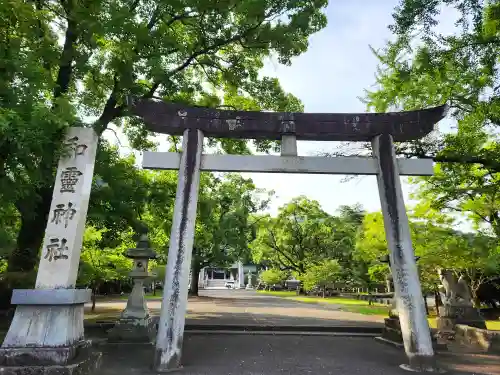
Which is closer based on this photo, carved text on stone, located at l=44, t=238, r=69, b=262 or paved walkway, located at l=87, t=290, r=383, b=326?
carved text on stone, located at l=44, t=238, r=69, b=262

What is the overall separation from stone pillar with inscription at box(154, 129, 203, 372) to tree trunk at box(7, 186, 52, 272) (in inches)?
189

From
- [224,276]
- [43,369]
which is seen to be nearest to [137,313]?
[43,369]

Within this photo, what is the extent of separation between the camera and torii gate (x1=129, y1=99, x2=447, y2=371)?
5695 mm

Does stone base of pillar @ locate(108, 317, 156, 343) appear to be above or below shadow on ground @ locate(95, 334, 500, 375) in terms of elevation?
above

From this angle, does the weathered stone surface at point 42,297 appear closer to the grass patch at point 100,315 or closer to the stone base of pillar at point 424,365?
the stone base of pillar at point 424,365

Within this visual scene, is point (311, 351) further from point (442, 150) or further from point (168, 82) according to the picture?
point (168, 82)

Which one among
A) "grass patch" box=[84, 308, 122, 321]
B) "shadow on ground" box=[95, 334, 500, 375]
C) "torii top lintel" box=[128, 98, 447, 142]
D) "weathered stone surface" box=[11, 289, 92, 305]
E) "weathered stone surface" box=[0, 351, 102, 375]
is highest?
"torii top lintel" box=[128, 98, 447, 142]

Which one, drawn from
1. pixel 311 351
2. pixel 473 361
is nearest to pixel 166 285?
pixel 311 351

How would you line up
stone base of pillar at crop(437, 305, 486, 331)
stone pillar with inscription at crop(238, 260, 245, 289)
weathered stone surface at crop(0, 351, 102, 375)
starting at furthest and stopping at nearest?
stone pillar with inscription at crop(238, 260, 245, 289)
stone base of pillar at crop(437, 305, 486, 331)
weathered stone surface at crop(0, 351, 102, 375)

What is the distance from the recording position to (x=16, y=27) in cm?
631

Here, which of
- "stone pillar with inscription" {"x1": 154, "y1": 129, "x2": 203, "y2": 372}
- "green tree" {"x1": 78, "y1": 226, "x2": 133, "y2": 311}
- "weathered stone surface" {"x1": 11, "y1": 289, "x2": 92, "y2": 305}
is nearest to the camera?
"weathered stone surface" {"x1": 11, "y1": 289, "x2": 92, "y2": 305}

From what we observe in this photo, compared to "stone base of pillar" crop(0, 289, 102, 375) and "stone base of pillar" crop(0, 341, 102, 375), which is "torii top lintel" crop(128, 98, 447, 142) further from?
"stone base of pillar" crop(0, 341, 102, 375)

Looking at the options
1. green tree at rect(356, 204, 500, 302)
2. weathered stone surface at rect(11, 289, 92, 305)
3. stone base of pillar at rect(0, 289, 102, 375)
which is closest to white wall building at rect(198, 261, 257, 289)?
green tree at rect(356, 204, 500, 302)

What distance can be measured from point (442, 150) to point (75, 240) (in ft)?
32.7
